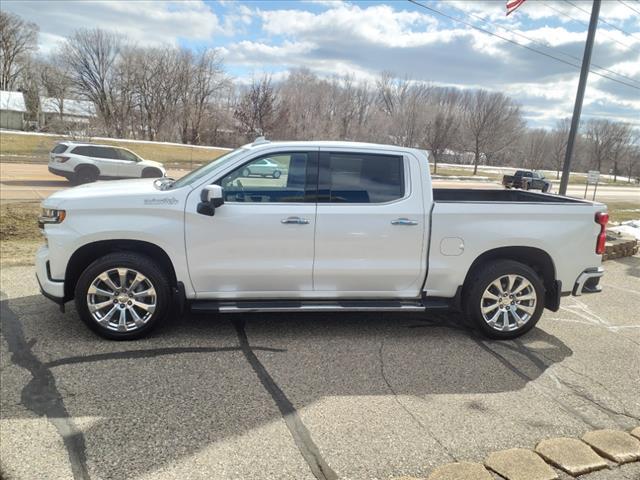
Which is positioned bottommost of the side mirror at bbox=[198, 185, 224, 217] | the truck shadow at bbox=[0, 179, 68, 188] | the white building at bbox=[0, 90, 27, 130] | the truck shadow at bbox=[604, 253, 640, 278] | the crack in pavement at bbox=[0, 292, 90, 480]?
the truck shadow at bbox=[0, 179, 68, 188]

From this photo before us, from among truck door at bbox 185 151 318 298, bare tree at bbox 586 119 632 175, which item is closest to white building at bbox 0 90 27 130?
truck door at bbox 185 151 318 298

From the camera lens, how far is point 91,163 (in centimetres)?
1819

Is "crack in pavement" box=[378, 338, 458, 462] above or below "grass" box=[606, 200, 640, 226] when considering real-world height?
below

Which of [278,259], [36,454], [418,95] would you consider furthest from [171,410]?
[418,95]

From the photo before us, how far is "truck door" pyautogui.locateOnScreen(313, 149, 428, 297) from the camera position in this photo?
4.44 m

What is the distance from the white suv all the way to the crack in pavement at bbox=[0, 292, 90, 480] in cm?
1511

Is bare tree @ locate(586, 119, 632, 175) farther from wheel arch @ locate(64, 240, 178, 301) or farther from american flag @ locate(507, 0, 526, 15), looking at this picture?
wheel arch @ locate(64, 240, 178, 301)

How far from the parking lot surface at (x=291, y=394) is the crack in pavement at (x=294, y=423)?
11 mm

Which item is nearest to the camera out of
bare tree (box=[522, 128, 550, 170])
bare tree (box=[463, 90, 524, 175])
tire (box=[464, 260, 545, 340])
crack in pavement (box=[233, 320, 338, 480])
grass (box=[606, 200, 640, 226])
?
crack in pavement (box=[233, 320, 338, 480])

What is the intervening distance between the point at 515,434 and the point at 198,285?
2.87 m

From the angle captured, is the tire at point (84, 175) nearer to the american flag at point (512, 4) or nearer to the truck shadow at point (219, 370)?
the truck shadow at point (219, 370)

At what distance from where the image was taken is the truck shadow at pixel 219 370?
118 inches

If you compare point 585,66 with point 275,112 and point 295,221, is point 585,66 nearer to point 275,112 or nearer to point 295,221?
point 295,221

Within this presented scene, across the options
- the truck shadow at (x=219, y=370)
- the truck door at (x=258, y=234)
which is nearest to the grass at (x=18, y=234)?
the truck shadow at (x=219, y=370)
